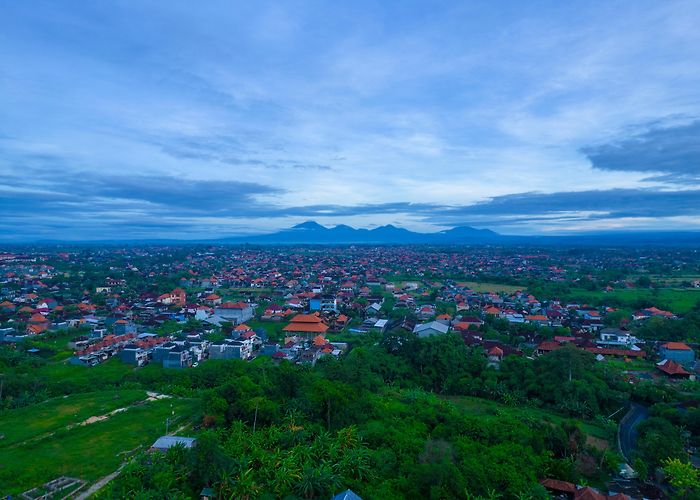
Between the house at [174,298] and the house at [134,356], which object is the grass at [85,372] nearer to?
the house at [134,356]

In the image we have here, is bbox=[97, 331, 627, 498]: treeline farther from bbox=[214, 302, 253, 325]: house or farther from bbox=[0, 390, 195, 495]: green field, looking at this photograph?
bbox=[214, 302, 253, 325]: house

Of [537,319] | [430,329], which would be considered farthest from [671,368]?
[430,329]

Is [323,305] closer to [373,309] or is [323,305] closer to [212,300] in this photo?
[373,309]

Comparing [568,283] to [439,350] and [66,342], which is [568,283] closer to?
[439,350]

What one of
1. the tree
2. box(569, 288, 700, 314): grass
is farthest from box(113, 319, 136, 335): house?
box(569, 288, 700, 314): grass

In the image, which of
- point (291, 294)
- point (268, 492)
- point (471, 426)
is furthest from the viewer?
point (291, 294)

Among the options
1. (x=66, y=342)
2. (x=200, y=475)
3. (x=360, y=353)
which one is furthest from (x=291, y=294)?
(x=200, y=475)

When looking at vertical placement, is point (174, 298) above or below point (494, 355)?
above
